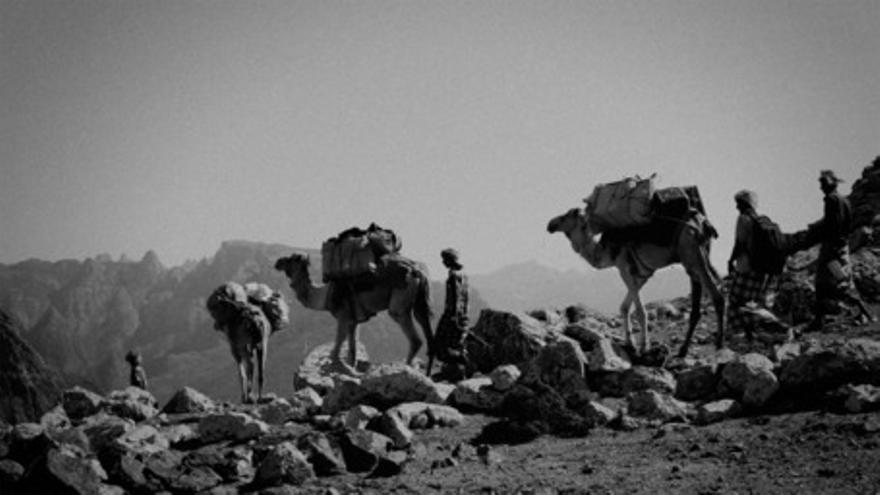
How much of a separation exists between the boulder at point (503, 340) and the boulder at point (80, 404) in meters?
7.09

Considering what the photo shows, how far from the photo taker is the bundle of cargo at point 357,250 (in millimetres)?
13750

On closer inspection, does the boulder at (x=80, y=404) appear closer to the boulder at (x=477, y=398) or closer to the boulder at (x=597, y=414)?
the boulder at (x=477, y=398)

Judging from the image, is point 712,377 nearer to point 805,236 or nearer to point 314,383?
point 805,236

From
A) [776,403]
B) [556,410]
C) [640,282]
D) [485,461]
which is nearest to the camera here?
[485,461]

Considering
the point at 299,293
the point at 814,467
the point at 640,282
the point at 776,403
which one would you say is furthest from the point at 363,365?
the point at 814,467

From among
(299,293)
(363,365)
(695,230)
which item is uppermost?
(695,230)

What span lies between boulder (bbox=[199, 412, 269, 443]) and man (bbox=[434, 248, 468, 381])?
4.62m

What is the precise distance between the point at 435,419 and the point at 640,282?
6.22 m

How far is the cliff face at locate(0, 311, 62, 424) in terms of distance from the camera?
4109 cm

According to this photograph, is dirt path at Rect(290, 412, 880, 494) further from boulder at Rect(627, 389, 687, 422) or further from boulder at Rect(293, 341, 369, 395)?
boulder at Rect(293, 341, 369, 395)

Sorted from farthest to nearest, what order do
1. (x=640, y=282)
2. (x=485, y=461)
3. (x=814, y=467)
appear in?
(x=640, y=282) → (x=485, y=461) → (x=814, y=467)

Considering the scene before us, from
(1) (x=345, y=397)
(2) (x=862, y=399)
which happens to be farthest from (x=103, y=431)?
(2) (x=862, y=399)

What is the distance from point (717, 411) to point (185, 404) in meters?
8.30

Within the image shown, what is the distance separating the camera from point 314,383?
1259 cm
